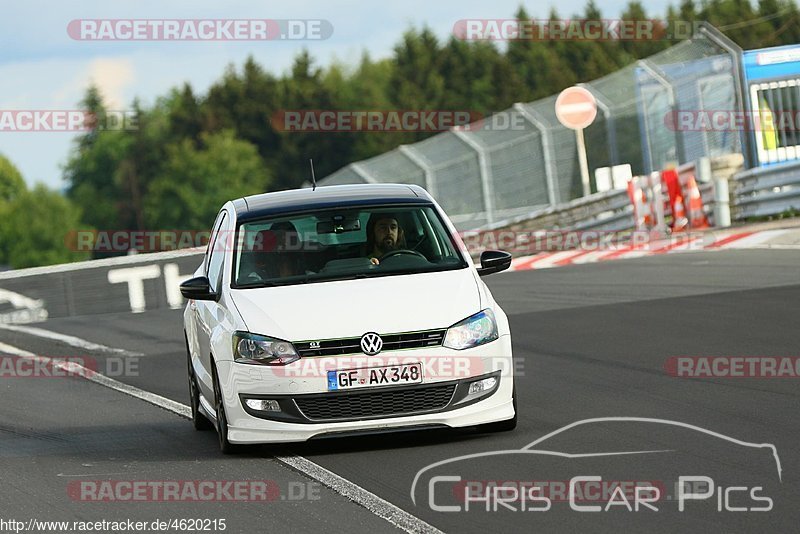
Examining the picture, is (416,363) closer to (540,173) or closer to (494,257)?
(494,257)

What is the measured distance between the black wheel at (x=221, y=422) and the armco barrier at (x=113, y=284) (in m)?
15.1

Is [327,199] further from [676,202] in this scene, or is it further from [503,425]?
[676,202]

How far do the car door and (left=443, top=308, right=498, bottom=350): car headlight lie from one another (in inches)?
63.8

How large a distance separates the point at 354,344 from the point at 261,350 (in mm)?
547

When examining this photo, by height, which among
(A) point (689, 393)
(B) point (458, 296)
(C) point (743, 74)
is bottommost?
(A) point (689, 393)

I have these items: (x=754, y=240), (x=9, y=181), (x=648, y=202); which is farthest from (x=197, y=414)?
(x=9, y=181)

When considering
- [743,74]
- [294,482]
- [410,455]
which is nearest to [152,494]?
[294,482]

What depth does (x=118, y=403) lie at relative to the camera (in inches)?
490

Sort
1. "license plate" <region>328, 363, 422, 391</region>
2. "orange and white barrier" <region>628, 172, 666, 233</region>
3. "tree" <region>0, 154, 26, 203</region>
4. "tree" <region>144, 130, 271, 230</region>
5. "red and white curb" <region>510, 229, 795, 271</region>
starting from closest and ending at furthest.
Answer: "license plate" <region>328, 363, 422, 391</region>, "red and white curb" <region>510, 229, 795, 271</region>, "orange and white barrier" <region>628, 172, 666, 233</region>, "tree" <region>144, 130, 271, 230</region>, "tree" <region>0, 154, 26, 203</region>

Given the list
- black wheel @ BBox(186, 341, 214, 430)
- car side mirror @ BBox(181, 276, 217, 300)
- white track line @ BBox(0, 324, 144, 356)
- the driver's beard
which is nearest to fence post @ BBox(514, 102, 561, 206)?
white track line @ BBox(0, 324, 144, 356)

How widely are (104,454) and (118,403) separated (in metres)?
2.99

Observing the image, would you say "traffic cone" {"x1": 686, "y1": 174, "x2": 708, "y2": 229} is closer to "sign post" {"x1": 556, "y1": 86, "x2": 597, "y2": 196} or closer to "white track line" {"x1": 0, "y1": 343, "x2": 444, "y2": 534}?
"sign post" {"x1": 556, "y1": 86, "x2": 597, "y2": 196}

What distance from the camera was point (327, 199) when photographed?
1002cm

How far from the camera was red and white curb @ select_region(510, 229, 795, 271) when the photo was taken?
23.5 m
